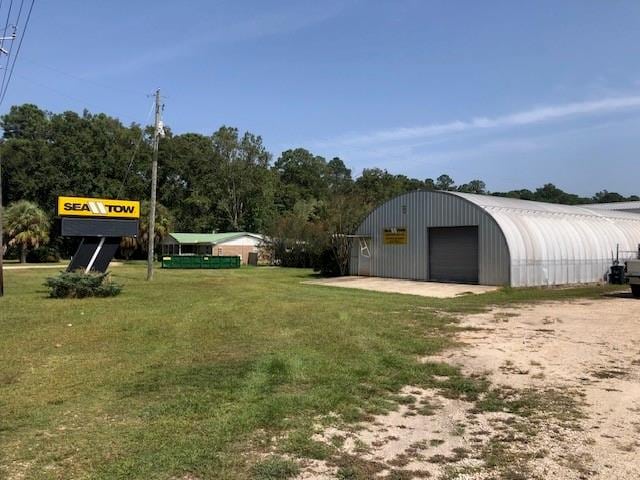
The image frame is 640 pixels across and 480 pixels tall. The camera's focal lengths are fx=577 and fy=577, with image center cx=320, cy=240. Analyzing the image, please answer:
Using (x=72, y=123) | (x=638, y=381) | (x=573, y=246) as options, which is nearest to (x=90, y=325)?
(x=638, y=381)

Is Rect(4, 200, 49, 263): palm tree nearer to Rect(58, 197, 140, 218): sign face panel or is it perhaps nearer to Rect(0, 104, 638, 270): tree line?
Rect(0, 104, 638, 270): tree line

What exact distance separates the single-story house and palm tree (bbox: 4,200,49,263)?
14.5 metres

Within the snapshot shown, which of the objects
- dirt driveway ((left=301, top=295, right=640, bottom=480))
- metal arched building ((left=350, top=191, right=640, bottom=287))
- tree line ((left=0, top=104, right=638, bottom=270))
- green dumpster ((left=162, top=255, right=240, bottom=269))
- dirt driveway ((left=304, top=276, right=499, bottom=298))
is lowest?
dirt driveway ((left=301, top=295, right=640, bottom=480))

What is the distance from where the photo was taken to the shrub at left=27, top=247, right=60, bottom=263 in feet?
202

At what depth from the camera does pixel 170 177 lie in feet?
266

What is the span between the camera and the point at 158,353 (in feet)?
33.3

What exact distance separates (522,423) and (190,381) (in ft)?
14.4

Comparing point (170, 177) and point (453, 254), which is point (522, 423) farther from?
point (170, 177)

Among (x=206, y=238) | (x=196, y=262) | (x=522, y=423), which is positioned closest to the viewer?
(x=522, y=423)

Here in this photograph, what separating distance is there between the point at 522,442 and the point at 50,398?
5582mm

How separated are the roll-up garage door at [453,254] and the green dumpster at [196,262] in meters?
26.2

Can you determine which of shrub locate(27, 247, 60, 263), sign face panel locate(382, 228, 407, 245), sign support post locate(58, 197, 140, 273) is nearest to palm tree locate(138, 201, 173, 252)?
shrub locate(27, 247, 60, 263)

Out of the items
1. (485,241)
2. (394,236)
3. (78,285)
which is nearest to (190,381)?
(78,285)

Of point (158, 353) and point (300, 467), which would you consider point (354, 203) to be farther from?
point (300, 467)
